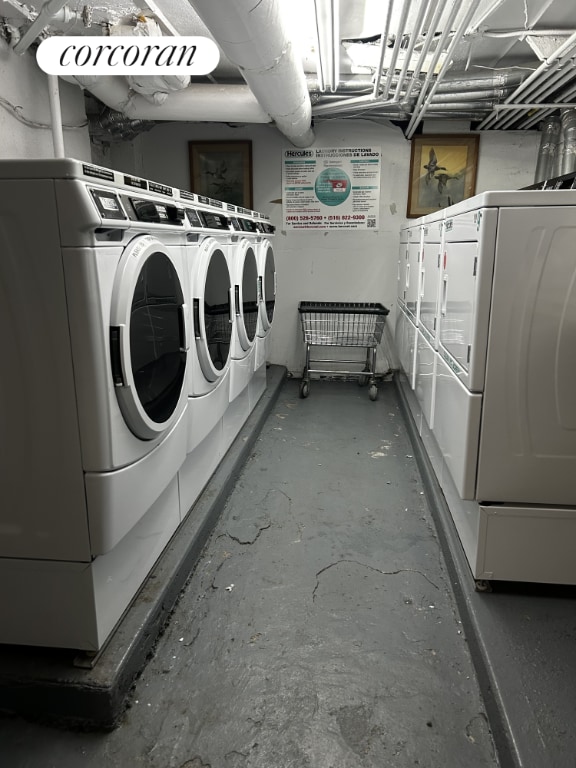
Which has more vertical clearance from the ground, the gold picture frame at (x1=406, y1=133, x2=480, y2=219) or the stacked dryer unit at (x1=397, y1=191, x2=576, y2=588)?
the gold picture frame at (x1=406, y1=133, x2=480, y2=219)

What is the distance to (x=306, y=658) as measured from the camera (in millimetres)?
1759

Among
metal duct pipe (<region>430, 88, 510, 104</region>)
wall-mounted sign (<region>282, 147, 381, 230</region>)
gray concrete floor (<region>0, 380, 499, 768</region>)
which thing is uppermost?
metal duct pipe (<region>430, 88, 510, 104</region>)

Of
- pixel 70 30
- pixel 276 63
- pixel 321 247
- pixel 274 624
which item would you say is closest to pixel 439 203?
pixel 321 247

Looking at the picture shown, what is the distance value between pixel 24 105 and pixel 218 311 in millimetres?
1853

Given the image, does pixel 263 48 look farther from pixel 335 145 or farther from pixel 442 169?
pixel 442 169

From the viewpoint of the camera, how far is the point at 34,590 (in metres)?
1.57

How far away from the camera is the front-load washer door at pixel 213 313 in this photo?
229 centimetres

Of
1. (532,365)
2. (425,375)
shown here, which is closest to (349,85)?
(425,375)

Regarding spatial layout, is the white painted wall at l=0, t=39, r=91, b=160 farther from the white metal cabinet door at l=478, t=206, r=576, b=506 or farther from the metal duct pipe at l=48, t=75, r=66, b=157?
the white metal cabinet door at l=478, t=206, r=576, b=506

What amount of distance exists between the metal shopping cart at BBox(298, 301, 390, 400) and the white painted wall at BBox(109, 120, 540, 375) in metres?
0.18

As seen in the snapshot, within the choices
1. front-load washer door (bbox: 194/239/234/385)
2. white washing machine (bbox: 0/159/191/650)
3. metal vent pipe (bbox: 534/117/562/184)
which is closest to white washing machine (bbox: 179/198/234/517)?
front-load washer door (bbox: 194/239/234/385)

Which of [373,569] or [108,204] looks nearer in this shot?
[108,204]

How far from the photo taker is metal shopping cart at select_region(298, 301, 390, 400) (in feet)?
15.9

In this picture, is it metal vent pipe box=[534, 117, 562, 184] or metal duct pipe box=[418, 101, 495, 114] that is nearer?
metal duct pipe box=[418, 101, 495, 114]
